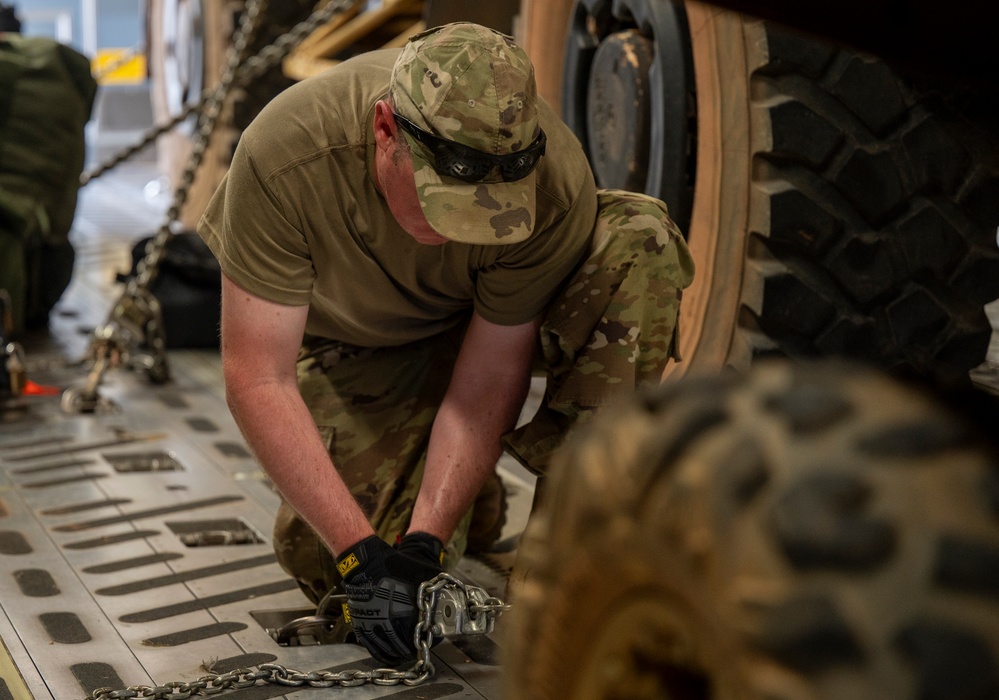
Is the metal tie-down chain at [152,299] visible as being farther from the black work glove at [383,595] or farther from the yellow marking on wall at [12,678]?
the black work glove at [383,595]

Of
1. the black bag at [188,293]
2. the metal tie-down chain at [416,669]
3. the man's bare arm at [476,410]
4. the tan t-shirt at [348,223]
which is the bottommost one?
the black bag at [188,293]

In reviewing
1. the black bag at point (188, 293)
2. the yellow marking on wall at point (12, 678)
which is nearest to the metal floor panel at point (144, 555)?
the yellow marking on wall at point (12, 678)

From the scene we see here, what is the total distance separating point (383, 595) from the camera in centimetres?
192

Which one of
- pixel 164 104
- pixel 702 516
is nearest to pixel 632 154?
pixel 702 516

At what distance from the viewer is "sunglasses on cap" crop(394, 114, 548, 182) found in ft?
6.02

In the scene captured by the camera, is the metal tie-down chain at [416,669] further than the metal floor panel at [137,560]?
No

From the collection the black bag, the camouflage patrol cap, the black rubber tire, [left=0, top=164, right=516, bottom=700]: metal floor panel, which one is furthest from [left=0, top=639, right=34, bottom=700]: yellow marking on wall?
the black bag

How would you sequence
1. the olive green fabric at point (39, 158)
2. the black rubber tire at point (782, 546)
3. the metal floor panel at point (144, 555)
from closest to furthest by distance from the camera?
1. the black rubber tire at point (782, 546)
2. the metal floor panel at point (144, 555)
3. the olive green fabric at point (39, 158)

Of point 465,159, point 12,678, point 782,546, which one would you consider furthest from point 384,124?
point 782,546

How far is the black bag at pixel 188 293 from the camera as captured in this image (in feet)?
13.6

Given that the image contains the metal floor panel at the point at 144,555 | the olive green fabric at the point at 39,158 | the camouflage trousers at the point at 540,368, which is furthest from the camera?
the olive green fabric at the point at 39,158

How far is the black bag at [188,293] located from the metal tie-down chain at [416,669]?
2397 millimetres

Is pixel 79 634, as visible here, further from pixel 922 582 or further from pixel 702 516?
pixel 922 582

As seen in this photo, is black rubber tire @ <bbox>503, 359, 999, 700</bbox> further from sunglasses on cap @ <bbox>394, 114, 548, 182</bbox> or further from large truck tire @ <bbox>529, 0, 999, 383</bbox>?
large truck tire @ <bbox>529, 0, 999, 383</bbox>
